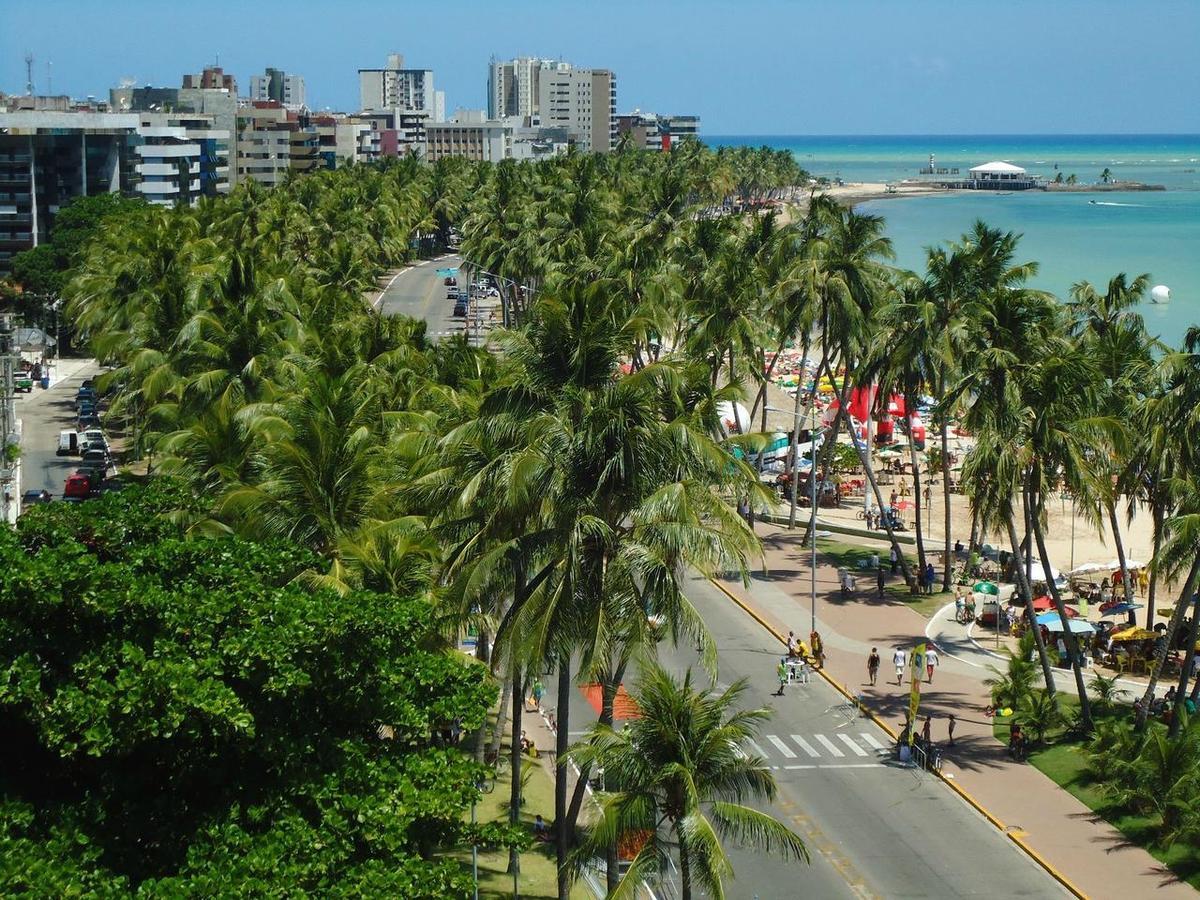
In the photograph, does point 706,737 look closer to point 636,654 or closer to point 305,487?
point 636,654

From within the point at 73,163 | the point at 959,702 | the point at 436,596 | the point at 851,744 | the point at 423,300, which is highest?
the point at 73,163

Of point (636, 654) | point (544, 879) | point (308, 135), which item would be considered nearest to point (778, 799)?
point (544, 879)

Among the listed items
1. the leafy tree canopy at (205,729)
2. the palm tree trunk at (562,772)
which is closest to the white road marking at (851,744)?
the palm tree trunk at (562,772)

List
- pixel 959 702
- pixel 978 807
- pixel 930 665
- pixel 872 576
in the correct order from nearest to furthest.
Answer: pixel 978 807 < pixel 959 702 < pixel 930 665 < pixel 872 576

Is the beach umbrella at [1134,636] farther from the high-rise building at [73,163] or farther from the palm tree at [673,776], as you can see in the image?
the high-rise building at [73,163]

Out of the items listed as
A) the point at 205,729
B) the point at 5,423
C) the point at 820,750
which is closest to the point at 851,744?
the point at 820,750

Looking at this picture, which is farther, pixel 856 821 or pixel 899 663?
pixel 899 663

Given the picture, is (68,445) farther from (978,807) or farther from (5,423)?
(978,807)
